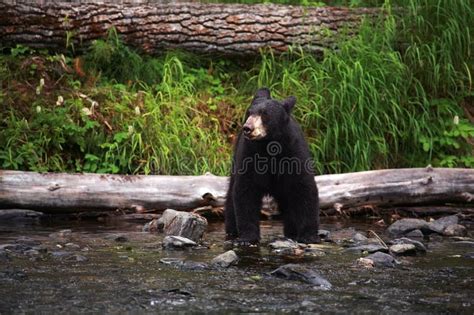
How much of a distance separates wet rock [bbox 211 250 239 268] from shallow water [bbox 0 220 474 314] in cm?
7

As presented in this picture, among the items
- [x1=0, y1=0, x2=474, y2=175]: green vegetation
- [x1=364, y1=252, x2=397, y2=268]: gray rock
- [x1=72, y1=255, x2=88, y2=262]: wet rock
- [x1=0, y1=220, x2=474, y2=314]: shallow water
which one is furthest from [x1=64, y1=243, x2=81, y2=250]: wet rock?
[x1=0, y1=0, x2=474, y2=175]: green vegetation

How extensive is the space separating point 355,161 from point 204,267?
3489mm

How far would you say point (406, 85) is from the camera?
8945 mm

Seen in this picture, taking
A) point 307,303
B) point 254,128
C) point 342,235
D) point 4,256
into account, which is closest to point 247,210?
point 254,128

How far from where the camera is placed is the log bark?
7297 millimetres

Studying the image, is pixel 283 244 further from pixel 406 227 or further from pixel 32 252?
pixel 32 252

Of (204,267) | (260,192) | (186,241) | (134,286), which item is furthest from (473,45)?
(134,286)

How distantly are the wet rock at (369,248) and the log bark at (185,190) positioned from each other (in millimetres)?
1623

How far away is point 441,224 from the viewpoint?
22.7ft

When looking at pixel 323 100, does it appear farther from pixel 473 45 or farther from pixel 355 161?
pixel 473 45

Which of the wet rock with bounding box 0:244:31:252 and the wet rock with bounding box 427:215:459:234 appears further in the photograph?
the wet rock with bounding box 427:215:459:234

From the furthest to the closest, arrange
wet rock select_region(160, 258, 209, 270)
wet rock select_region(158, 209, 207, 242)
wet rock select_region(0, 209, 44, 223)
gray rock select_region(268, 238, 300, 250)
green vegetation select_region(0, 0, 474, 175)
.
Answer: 1. green vegetation select_region(0, 0, 474, 175)
2. wet rock select_region(0, 209, 44, 223)
3. wet rock select_region(158, 209, 207, 242)
4. gray rock select_region(268, 238, 300, 250)
5. wet rock select_region(160, 258, 209, 270)

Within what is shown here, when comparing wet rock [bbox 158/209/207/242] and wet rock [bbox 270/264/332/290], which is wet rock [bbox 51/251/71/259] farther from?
wet rock [bbox 270/264/332/290]

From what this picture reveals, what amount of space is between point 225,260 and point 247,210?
921mm
